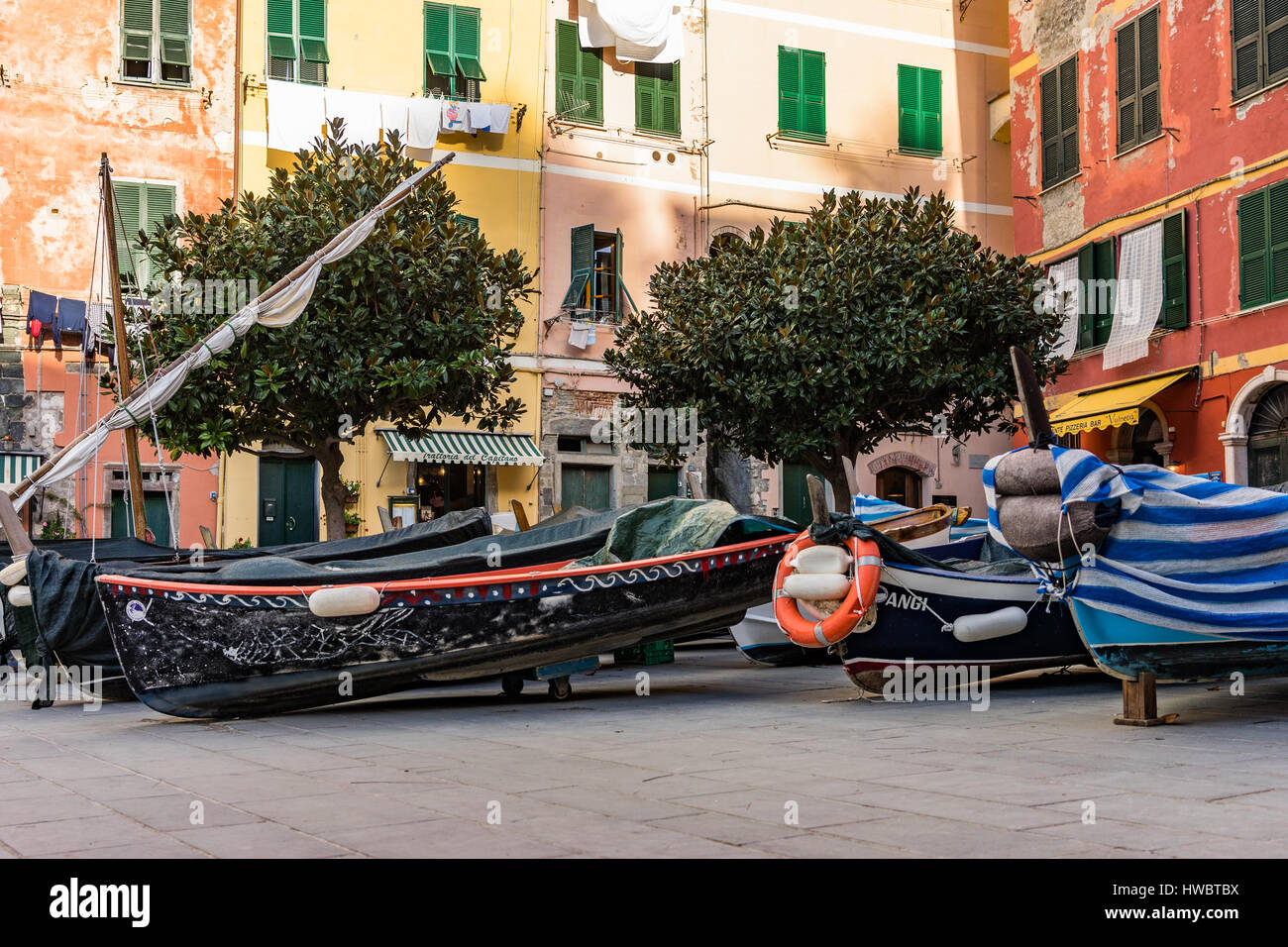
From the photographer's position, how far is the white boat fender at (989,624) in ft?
34.4

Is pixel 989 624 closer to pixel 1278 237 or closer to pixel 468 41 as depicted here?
pixel 1278 237

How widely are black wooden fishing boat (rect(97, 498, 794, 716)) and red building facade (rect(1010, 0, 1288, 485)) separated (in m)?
11.4

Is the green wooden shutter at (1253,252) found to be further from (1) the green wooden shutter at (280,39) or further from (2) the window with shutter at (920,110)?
(1) the green wooden shutter at (280,39)

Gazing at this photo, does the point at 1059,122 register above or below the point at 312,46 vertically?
below

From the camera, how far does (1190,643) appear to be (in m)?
8.45

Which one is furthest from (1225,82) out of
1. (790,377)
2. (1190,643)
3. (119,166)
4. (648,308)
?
(119,166)

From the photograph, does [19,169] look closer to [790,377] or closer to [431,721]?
[790,377]

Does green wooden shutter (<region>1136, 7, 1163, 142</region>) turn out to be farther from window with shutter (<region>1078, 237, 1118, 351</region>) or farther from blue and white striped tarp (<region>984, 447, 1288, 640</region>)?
blue and white striped tarp (<region>984, 447, 1288, 640</region>)

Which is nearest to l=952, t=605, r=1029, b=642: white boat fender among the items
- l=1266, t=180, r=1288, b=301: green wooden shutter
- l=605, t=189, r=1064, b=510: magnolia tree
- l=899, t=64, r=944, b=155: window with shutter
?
l=605, t=189, r=1064, b=510: magnolia tree

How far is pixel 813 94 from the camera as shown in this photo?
2728cm

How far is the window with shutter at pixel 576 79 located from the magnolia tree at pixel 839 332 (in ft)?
24.3

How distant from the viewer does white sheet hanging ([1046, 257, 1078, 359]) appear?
2197 centimetres

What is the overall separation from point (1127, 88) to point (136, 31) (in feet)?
54.0

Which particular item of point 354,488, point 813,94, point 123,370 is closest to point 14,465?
point 354,488
